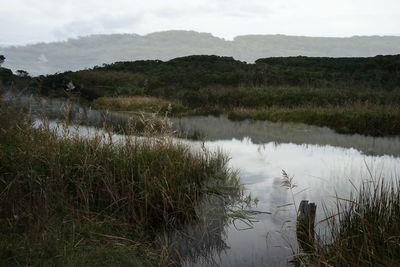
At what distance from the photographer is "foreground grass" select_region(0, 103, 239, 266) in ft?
15.6

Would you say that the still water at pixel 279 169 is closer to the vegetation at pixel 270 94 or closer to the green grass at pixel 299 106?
the green grass at pixel 299 106

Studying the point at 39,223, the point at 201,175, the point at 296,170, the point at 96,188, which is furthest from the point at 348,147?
the point at 39,223

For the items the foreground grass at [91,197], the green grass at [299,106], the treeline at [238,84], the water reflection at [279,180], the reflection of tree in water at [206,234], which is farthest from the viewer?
the treeline at [238,84]

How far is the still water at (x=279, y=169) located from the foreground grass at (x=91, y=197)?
72 cm

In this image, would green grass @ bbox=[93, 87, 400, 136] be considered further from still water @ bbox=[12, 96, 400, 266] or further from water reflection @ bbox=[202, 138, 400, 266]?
water reflection @ bbox=[202, 138, 400, 266]

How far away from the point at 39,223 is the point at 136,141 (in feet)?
9.42

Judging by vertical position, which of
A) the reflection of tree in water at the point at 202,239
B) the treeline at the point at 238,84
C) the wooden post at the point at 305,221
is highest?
the treeline at the point at 238,84

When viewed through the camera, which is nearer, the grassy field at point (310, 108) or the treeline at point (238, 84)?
the grassy field at point (310, 108)

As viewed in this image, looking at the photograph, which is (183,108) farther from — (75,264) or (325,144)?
(75,264)

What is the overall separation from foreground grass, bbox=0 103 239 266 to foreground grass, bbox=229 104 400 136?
1075cm

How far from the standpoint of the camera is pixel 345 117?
1819cm

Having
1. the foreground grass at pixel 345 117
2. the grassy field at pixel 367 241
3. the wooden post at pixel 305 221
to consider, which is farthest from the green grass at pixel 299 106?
the grassy field at pixel 367 241

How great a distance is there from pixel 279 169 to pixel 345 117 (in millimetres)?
8886

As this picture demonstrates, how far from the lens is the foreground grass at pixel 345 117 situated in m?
16.8
